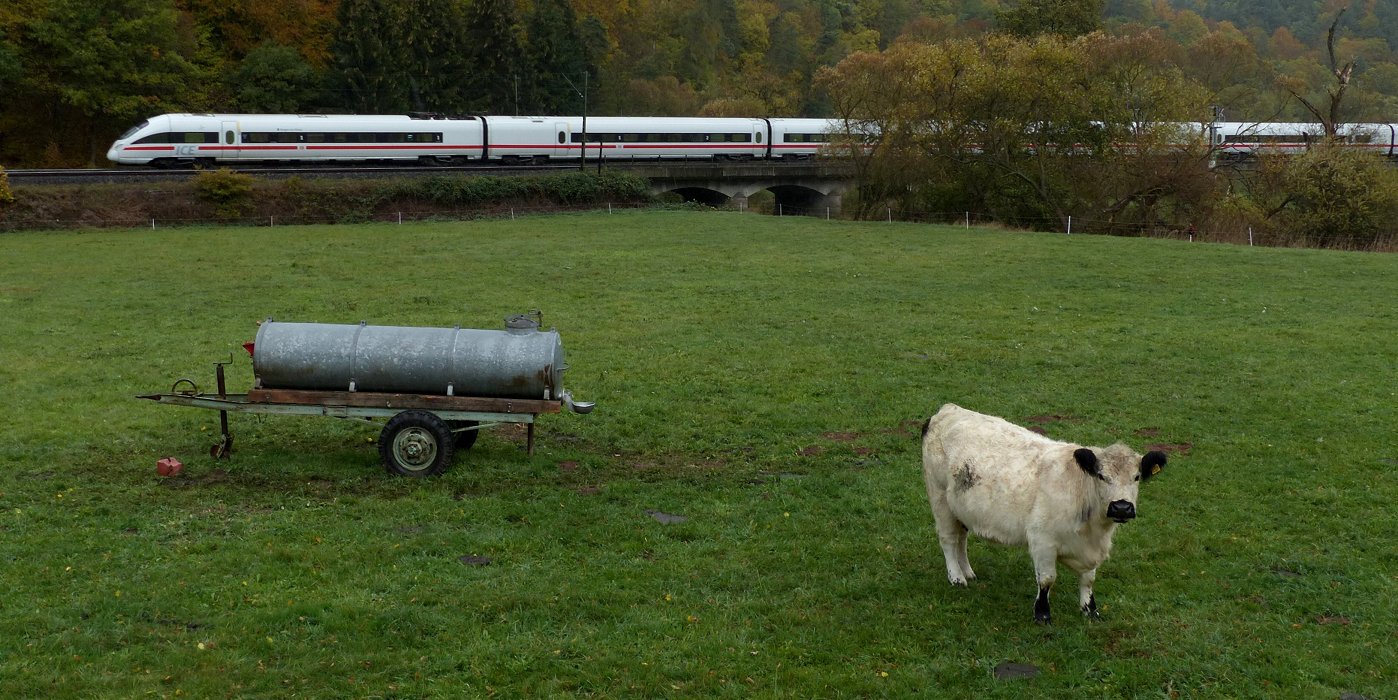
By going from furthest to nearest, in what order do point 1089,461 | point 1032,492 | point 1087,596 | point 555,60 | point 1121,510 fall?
point 555,60, point 1087,596, point 1032,492, point 1089,461, point 1121,510

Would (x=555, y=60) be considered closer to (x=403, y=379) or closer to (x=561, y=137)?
(x=561, y=137)

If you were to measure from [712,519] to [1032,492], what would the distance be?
414 cm

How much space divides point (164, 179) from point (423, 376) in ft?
154

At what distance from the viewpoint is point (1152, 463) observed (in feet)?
27.8

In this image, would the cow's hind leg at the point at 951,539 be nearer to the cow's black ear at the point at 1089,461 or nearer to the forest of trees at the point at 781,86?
the cow's black ear at the point at 1089,461

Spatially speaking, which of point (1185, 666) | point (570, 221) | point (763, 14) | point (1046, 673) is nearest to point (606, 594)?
point (1046, 673)

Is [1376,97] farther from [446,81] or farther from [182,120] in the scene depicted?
[182,120]

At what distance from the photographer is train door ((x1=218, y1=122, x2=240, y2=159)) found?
2285 inches

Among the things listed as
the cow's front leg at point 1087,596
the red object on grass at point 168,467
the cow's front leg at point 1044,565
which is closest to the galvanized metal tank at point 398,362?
the red object on grass at point 168,467

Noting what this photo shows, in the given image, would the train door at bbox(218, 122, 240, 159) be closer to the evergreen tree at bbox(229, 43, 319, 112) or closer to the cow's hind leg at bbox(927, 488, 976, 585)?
the evergreen tree at bbox(229, 43, 319, 112)

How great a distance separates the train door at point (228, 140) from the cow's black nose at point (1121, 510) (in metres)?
59.3

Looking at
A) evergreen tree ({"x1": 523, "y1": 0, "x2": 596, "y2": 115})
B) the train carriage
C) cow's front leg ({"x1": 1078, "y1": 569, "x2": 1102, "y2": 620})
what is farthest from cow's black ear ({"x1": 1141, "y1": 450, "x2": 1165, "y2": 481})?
evergreen tree ({"x1": 523, "y1": 0, "x2": 596, "y2": 115})

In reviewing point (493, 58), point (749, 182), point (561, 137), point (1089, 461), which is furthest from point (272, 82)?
point (1089, 461)

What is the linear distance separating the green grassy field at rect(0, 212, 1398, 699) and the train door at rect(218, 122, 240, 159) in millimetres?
34082
